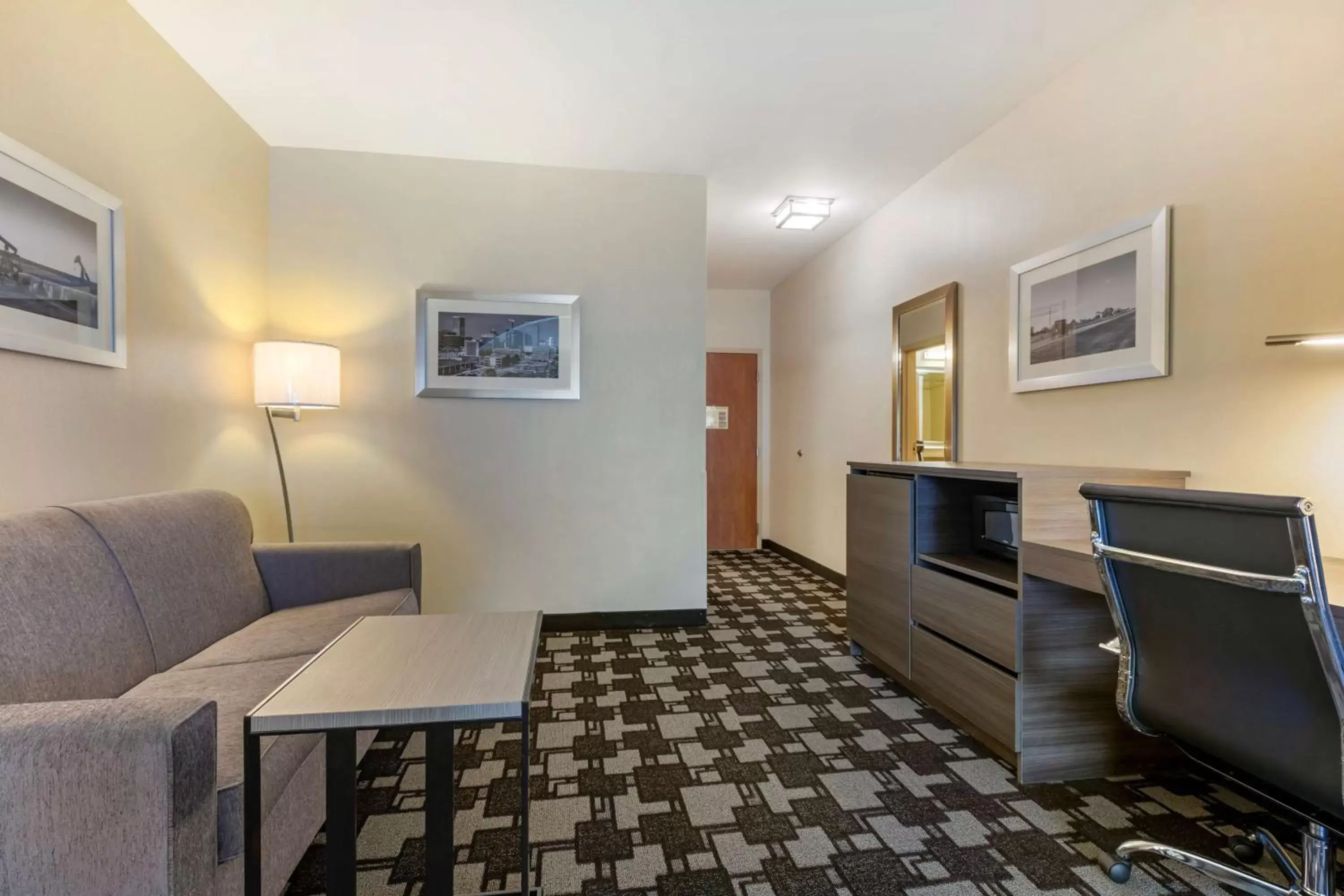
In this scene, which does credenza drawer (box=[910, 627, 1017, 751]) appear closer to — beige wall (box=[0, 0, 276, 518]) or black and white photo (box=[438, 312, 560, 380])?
black and white photo (box=[438, 312, 560, 380])

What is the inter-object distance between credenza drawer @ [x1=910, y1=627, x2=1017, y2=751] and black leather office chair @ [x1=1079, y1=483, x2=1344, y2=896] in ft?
1.71

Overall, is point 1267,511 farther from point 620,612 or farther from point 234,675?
point 620,612

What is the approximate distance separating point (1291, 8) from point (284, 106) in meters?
3.69

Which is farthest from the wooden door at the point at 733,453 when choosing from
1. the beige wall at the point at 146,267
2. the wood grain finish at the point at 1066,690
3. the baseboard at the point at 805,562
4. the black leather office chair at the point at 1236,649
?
the black leather office chair at the point at 1236,649

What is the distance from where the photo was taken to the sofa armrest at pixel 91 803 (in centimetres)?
93

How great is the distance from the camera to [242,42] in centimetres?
232

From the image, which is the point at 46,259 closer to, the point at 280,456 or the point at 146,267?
the point at 146,267

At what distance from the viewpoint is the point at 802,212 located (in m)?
3.85

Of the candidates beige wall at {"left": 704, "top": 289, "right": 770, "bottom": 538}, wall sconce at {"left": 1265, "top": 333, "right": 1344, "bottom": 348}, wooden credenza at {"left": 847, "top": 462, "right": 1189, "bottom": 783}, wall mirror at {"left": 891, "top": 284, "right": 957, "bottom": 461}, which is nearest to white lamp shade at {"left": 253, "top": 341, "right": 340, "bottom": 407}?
wooden credenza at {"left": 847, "top": 462, "right": 1189, "bottom": 783}

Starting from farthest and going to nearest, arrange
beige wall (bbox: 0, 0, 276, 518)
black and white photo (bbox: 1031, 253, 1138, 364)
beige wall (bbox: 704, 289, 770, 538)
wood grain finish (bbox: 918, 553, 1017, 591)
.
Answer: beige wall (bbox: 704, 289, 770, 538)
black and white photo (bbox: 1031, 253, 1138, 364)
wood grain finish (bbox: 918, 553, 1017, 591)
beige wall (bbox: 0, 0, 276, 518)

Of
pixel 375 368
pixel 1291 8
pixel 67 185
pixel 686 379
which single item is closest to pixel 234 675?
pixel 67 185

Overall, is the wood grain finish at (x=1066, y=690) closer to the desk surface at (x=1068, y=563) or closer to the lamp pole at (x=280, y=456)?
the desk surface at (x=1068, y=563)

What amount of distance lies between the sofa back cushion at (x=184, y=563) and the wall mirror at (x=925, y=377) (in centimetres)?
325

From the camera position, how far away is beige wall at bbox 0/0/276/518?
173cm
